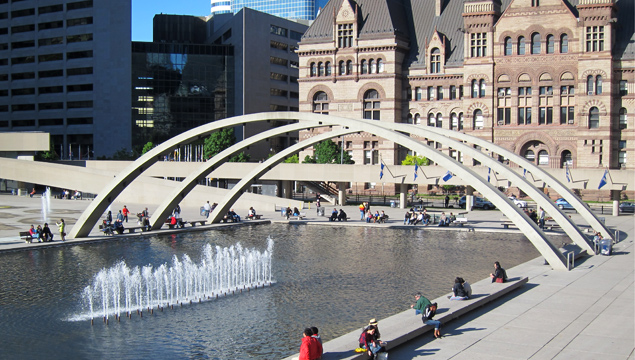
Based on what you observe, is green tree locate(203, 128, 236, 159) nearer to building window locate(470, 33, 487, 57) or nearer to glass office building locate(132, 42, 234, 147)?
glass office building locate(132, 42, 234, 147)

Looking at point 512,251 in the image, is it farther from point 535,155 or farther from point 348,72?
point 348,72

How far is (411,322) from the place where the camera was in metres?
19.7

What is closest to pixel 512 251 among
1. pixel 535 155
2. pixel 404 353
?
pixel 404 353

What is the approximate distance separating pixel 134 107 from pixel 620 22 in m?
69.8

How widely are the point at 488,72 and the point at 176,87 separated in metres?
52.2

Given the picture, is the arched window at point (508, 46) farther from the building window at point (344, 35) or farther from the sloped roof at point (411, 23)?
the building window at point (344, 35)

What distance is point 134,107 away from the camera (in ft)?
356

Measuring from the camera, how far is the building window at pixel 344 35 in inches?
3396

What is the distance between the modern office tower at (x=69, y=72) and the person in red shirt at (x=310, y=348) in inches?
3620

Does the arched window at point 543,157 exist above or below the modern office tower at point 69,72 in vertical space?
below

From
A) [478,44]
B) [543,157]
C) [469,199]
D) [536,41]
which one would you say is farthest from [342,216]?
[536,41]

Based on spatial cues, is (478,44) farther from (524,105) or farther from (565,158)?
(565,158)

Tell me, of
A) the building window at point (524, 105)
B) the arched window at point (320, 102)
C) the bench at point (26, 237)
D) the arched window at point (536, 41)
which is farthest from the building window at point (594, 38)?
the bench at point (26, 237)

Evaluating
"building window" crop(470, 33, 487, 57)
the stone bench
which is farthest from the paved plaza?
"building window" crop(470, 33, 487, 57)
